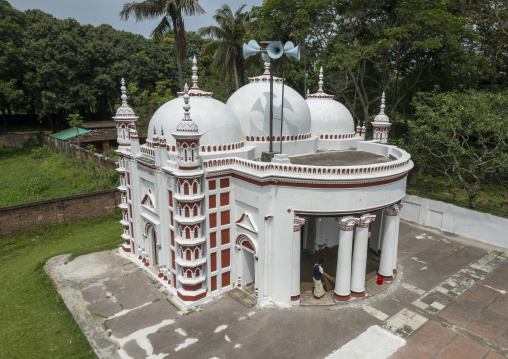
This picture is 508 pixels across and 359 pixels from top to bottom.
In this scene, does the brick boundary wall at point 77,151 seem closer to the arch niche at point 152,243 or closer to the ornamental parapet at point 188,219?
the arch niche at point 152,243

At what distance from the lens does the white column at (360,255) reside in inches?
548

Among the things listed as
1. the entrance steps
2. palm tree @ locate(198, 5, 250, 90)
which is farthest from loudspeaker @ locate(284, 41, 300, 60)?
palm tree @ locate(198, 5, 250, 90)

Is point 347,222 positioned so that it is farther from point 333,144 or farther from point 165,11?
point 165,11

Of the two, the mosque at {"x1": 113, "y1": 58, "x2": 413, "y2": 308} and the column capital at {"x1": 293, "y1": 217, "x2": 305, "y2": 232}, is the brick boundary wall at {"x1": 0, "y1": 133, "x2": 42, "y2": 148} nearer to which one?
the mosque at {"x1": 113, "y1": 58, "x2": 413, "y2": 308}

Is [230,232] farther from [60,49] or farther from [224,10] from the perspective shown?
[60,49]

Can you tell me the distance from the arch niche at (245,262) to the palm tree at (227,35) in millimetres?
18483

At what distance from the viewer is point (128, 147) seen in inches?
695

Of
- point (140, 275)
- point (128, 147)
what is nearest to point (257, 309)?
point (140, 275)

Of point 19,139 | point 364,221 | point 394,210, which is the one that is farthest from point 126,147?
point 19,139

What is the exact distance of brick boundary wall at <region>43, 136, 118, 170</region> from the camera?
31266 mm

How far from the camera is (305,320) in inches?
523

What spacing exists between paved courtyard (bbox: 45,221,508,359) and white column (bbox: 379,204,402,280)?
2.67ft

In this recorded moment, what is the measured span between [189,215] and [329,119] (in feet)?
33.4

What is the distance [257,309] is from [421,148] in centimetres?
1763
